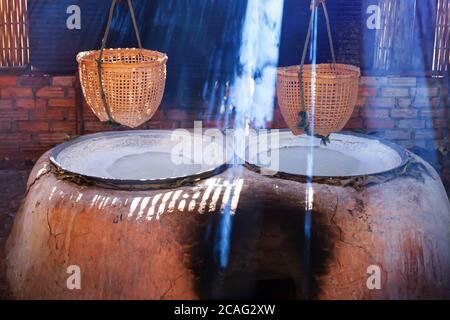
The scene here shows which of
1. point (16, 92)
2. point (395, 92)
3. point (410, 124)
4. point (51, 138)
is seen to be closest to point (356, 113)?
point (395, 92)

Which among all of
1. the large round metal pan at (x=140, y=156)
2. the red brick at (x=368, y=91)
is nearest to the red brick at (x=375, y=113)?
the red brick at (x=368, y=91)

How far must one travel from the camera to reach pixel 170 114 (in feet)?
18.2

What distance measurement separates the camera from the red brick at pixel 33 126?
5.46 m

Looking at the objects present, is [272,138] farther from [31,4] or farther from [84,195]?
[31,4]

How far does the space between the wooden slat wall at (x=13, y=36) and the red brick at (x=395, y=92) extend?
140 inches

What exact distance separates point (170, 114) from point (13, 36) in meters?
1.70

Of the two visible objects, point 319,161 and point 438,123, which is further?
point 438,123

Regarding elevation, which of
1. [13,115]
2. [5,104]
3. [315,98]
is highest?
[315,98]

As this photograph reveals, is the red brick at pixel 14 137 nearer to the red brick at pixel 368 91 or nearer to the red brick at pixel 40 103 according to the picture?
the red brick at pixel 40 103

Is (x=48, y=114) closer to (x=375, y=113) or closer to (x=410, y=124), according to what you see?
(x=375, y=113)

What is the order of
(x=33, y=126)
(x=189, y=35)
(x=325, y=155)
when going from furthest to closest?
(x=33, y=126), (x=189, y=35), (x=325, y=155)

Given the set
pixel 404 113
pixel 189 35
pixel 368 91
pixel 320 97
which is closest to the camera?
pixel 320 97

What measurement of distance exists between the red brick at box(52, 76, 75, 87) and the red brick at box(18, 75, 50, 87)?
0.07m
